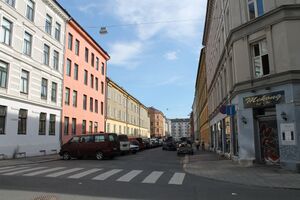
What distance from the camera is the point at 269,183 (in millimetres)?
11945

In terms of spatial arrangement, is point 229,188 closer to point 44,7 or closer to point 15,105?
point 15,105

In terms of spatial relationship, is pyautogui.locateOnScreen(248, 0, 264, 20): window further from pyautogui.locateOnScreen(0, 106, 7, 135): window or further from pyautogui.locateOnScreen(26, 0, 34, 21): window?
pyautogui.locateOnScreen(26, 0, 34, 21): window

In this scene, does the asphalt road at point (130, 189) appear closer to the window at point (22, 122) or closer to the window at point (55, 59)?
the window at point (22, 122)

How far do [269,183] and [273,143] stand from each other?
19.2ft

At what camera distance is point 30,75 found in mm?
27875

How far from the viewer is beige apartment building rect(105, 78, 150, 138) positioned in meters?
53.9

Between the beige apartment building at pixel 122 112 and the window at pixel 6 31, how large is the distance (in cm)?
2675

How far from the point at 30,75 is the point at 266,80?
1945 centimetres

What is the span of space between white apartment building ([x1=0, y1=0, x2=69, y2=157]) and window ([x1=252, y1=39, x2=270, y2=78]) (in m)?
17.4

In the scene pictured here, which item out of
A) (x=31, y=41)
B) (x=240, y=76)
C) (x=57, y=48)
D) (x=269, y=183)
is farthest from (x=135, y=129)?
(x=269, y=183)

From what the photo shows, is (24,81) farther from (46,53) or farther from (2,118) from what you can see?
(46,53)

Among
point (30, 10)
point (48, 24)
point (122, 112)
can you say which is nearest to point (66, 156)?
point (30, 10)

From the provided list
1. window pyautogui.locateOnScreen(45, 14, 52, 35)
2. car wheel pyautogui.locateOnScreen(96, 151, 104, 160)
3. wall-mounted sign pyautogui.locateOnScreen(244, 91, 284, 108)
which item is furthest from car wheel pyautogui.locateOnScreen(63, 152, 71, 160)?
wall-mounted sign pyautogui.locateOnScreen(244, 91, 284, 108)

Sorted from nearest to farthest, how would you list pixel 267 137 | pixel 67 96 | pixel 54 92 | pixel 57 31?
pixel 267 137 < pixel 54 92 < pixel 57 31 < pixel 67 96
